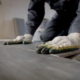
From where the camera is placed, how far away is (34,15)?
4.56ft

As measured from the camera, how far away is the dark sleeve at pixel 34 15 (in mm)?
1348

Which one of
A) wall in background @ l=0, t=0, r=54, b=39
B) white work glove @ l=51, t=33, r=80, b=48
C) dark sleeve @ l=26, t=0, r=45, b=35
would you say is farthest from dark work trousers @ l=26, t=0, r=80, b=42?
wall in background @ l=0, t=0, r=54, b=39

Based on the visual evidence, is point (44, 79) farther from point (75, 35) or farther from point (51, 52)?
point (75, 35)

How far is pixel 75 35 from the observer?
72 cm

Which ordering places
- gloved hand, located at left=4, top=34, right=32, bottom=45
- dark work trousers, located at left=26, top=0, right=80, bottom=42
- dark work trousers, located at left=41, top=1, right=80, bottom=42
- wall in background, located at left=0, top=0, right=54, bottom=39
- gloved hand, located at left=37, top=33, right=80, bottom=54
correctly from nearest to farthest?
gloved hand, located at left=37, top=33, right=80, bottom=54
gloved hand, located at left=4, top=34, right=32, bottom=45
dark work trousers, located at left=26, top=0, right=80, bottom=42
dark work trousers, located at left=41, top=1, right=80, bottom=42
wall in background, located at left=0, top=0, right=54, bottom=39

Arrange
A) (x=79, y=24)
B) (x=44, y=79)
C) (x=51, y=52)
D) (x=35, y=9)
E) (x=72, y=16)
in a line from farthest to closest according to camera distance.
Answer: (x=72, y=16), (x=35, y=9), (x=79, y=24), (x=51, y=52), (x=44, y=79)

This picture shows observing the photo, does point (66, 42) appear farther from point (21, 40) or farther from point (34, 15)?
point (34, 15)

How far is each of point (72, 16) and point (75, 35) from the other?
0.84 metres

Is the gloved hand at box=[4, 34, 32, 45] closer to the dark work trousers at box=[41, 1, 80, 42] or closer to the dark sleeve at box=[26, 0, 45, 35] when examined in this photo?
the dark sleeve at box=[26, 0, 45, 35]

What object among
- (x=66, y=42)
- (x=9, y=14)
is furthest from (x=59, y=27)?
(x=9, y=14)

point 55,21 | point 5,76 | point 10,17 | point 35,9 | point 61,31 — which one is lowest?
point 10,17

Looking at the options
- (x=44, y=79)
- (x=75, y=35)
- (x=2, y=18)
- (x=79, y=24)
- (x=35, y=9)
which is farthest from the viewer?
(x=2, y=18)

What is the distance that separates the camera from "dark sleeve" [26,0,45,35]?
135 centimetres

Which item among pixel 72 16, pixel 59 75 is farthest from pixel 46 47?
pixel 72 16
